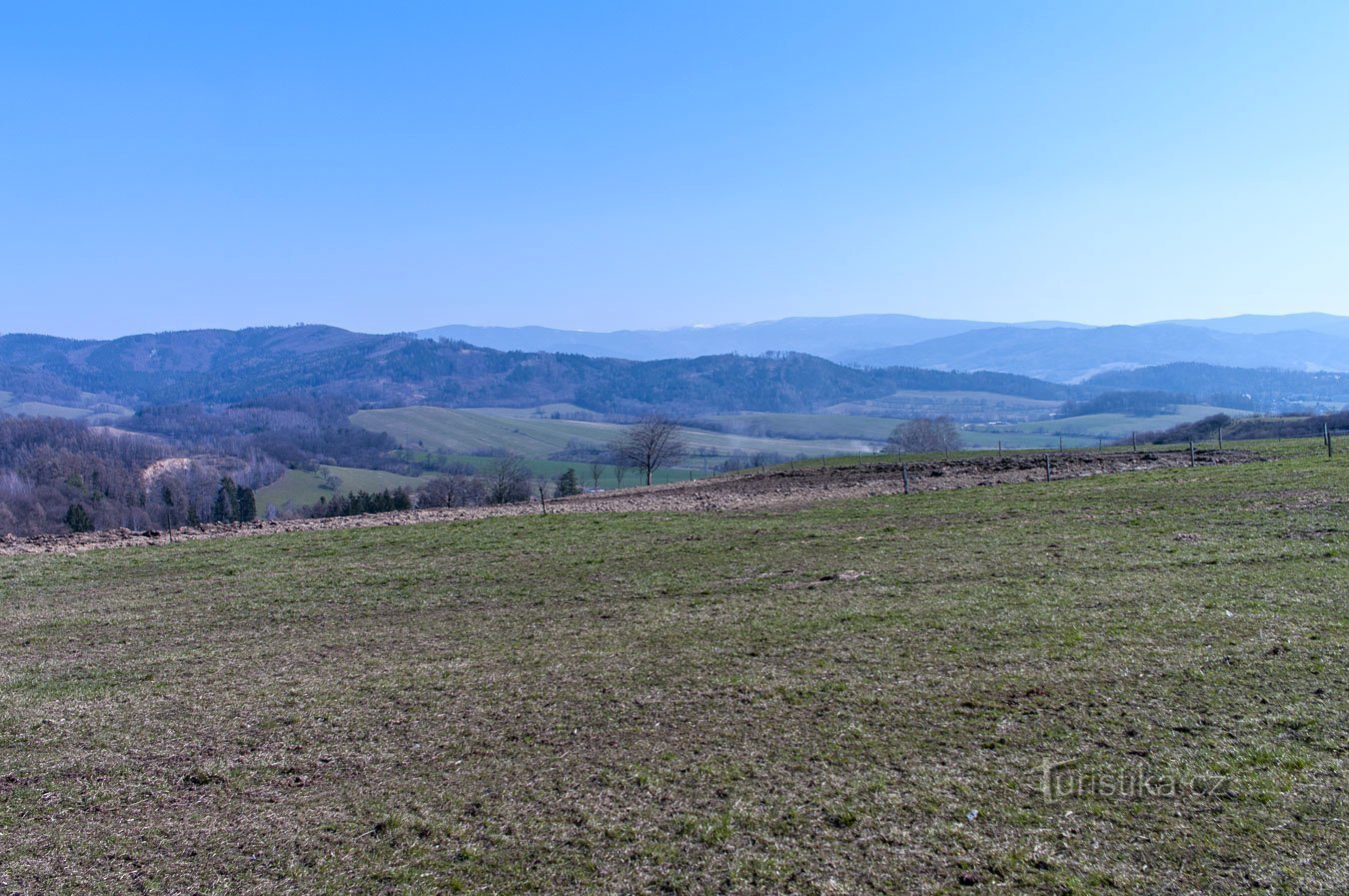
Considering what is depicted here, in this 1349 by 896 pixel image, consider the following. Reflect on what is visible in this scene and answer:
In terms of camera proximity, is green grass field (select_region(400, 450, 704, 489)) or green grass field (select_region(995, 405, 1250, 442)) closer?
green grass field (select_region(400, 450, 704, 489))

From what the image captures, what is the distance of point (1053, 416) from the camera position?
568 ft

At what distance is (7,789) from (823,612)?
11411mm

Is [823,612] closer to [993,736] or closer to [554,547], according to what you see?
[993,736]

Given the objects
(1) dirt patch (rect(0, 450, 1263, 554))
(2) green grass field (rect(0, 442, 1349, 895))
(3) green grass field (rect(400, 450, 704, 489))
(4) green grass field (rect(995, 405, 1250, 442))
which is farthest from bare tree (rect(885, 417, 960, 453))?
(2) green grass field (rect(0, 442, 1349, 895))

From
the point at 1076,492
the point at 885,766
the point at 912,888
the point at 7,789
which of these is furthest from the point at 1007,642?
the point at 1076,492

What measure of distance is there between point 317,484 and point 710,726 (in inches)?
4005

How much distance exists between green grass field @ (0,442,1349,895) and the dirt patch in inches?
316

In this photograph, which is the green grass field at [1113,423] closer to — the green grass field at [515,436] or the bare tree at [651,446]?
the green grass field at [515,436]

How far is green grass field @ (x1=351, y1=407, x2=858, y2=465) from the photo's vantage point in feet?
443

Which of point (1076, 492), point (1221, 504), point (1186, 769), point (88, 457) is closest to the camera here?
point (1186, 769)

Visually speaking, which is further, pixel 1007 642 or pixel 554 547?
pixel 554 547

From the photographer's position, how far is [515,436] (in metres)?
159

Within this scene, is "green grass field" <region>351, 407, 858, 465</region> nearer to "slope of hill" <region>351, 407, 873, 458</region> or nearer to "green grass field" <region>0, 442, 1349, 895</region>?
"slope of hill" <region>351, 407, 873, 458</region>

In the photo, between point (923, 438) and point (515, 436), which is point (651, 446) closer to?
point (923, 438)
